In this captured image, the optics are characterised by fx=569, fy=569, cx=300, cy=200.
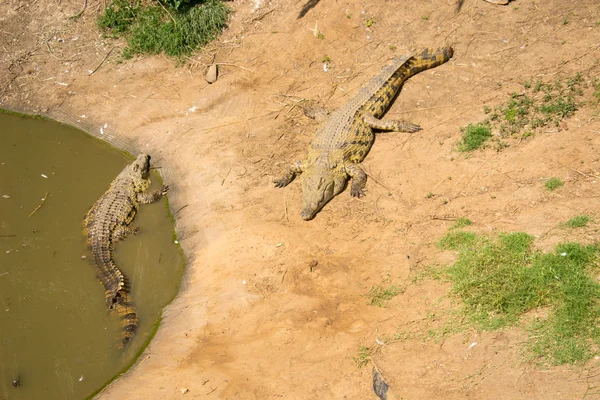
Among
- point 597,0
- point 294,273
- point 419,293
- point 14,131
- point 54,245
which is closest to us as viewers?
point 419,293

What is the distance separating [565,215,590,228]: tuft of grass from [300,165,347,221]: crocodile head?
3056 mm

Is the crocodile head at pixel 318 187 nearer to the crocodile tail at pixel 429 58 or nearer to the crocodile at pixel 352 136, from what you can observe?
the crocodile at pixel 352 136

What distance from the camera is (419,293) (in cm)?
582

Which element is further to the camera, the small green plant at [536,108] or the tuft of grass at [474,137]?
the tuft of grass at [474,137]

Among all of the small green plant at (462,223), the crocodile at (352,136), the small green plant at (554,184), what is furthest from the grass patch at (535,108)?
the small green plant at (462,223)

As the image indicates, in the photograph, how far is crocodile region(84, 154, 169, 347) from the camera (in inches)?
280

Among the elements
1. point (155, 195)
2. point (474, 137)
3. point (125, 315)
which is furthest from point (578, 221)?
point (155, 195)

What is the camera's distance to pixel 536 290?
5273 millimetres

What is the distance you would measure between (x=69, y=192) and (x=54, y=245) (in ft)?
3.78

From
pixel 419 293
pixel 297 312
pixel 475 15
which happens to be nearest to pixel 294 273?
pixel 297 312

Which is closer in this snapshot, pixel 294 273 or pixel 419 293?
pixel 419 293

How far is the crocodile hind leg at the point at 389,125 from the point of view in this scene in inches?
323

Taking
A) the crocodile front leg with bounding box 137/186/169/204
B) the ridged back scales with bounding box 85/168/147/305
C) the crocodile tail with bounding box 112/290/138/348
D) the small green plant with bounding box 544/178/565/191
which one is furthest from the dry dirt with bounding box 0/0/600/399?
the ridged back scales with bounding box 85/168/147/305

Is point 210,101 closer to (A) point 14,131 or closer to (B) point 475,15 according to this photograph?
(A) point 14,131
